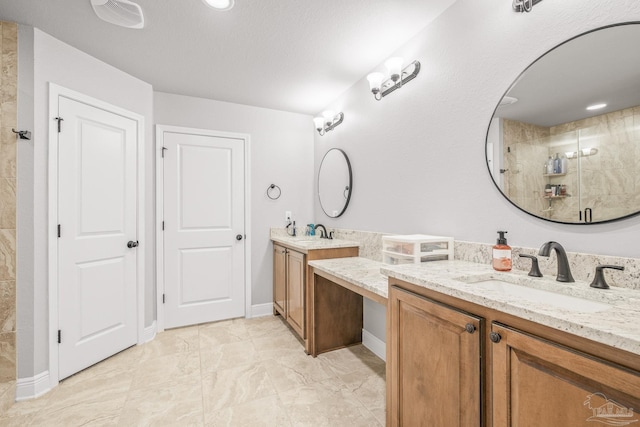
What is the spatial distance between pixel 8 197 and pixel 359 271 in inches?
95.6

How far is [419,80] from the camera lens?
2.05m

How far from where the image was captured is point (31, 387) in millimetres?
1948

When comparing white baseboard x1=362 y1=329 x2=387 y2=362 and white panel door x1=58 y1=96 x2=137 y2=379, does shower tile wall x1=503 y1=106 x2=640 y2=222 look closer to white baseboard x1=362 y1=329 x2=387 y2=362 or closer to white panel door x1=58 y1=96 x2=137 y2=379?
white baseboard x1=362 y1=329 x2=387 y2=362

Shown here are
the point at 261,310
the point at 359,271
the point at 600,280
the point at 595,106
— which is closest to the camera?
the point at 600,280

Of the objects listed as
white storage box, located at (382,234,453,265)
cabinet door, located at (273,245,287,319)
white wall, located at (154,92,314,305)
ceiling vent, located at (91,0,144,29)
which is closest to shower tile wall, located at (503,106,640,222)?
white storage box, located at (382,234,453,265)

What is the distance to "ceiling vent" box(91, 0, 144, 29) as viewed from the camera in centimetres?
177

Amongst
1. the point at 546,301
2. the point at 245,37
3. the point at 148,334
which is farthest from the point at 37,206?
the point at 546,301

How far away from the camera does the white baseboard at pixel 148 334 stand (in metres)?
2.76

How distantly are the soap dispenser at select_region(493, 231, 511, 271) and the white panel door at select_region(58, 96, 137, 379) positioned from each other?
2.88 metres

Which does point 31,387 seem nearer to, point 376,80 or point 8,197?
point 8,197

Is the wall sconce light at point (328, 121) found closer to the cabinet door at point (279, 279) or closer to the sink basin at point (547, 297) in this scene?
the cabinet door at point (279, 279)

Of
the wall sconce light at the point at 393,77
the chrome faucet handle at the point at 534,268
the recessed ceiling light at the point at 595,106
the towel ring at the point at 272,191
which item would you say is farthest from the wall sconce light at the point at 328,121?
the chrome faucet handle at the point at 534,268

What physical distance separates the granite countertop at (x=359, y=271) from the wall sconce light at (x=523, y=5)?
150cm

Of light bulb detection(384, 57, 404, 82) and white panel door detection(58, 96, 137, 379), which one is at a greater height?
light bulb detection(384, 57, 404, 82)
